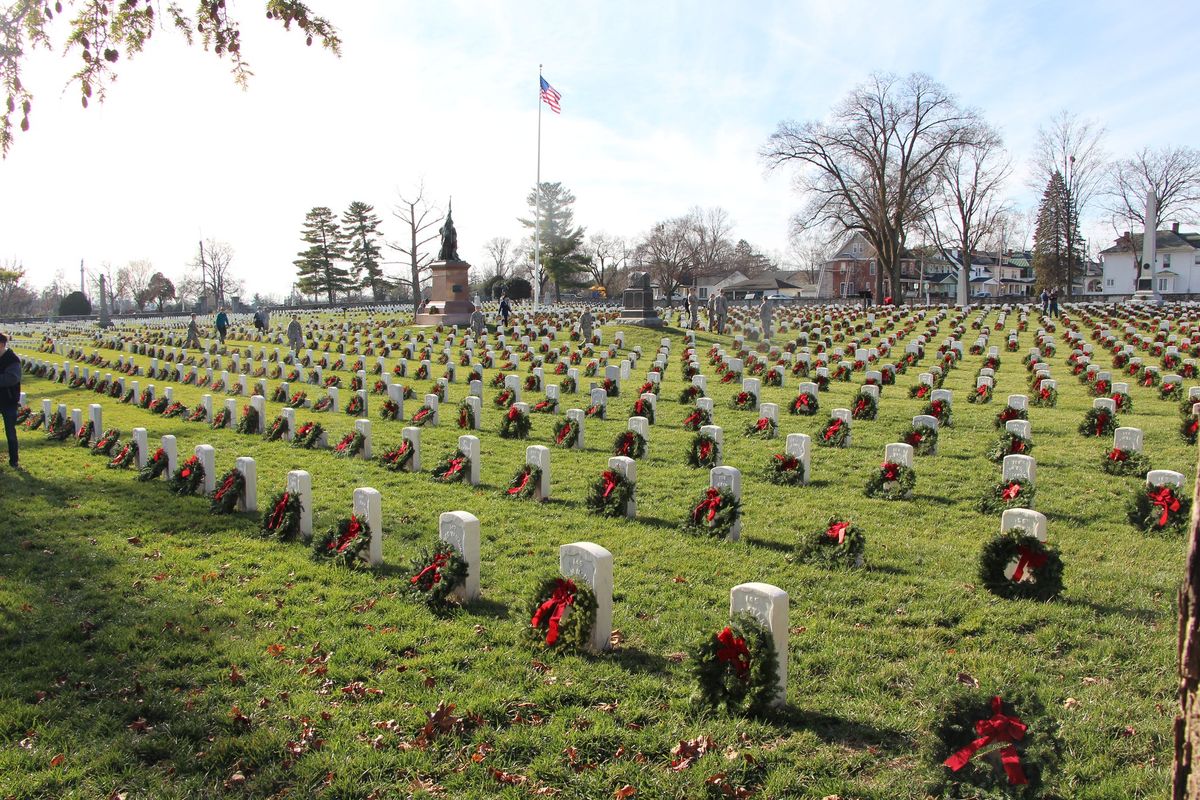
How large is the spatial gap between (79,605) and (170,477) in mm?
4264

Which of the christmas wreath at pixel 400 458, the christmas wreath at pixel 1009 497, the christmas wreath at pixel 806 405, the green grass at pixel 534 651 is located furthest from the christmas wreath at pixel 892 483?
the christmas wreath at pixel 400 458

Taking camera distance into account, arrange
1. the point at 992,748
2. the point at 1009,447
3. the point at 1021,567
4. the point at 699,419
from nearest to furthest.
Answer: the point at 992,748
the point at 1021,567
the point at 1009,447
the point at 699,419

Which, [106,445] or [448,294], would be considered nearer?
[106,445]

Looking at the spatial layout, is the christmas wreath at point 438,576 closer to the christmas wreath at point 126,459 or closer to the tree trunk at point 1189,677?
the tree trunk at point 1189,677

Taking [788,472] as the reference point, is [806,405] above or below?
above

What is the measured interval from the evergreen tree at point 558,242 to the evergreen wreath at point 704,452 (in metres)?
58.5

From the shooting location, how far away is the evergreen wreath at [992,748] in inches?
132

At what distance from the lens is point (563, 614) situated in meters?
5.13

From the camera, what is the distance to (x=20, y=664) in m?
5.07

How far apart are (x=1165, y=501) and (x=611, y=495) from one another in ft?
16.4

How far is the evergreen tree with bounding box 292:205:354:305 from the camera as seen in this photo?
69.2 m

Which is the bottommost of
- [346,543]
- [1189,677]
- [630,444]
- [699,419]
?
[346,543]

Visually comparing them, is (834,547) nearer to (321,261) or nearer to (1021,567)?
(1021,567)

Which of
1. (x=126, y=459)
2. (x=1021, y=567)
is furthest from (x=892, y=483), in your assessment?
(x=126, y=459)
